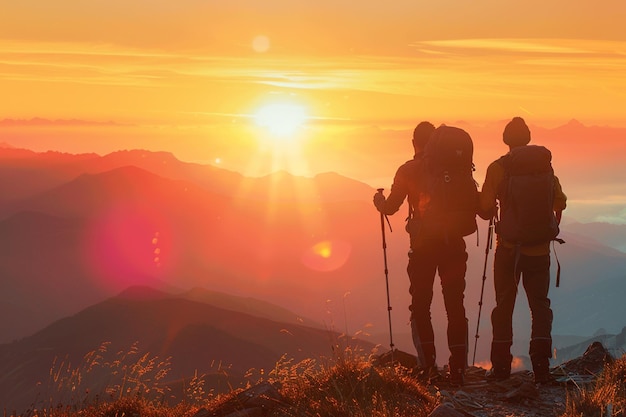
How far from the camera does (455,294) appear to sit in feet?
28.4

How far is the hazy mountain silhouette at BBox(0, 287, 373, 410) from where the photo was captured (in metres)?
142

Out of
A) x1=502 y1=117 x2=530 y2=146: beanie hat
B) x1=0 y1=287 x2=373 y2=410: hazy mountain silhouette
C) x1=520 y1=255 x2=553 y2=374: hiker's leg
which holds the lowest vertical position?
x1=0 y1=287 x2=373 y2=410: hazy mountain silhouette

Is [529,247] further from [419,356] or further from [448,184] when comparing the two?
[419,356]

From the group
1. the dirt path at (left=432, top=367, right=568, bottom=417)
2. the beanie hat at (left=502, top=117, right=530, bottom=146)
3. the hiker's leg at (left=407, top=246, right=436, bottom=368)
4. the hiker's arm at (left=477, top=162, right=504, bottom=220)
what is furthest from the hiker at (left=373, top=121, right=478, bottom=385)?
the beanie hat at (left=502, top=117, right=530, bottom=146)

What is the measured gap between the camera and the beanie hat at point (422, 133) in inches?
342

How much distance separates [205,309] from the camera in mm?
169125

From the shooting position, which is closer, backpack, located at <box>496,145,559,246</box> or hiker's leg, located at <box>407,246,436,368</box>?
backpack, located at <box>496,145,559,246</box>

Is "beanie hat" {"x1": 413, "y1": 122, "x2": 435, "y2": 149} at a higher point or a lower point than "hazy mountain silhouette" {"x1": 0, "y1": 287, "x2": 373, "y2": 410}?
higher

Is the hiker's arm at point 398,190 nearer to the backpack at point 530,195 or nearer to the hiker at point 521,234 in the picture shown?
the hiker at point 521,234

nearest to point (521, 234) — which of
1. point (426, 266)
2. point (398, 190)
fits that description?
point (426, 266)

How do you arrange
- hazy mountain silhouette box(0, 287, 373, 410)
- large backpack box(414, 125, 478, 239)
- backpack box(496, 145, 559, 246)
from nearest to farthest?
large backpack box(414, 125, 478, 239)
backpack box(496, 145, 559, 246)
hazy mountain silhouette box(0, 287, 373, 410)

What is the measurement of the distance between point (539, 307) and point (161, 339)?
15420 centimetres

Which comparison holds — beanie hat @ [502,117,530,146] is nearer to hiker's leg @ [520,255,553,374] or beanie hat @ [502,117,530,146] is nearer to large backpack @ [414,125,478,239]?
large backpack @ [414,125,478,239]

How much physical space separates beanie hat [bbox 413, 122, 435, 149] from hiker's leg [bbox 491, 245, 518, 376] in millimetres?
1679
